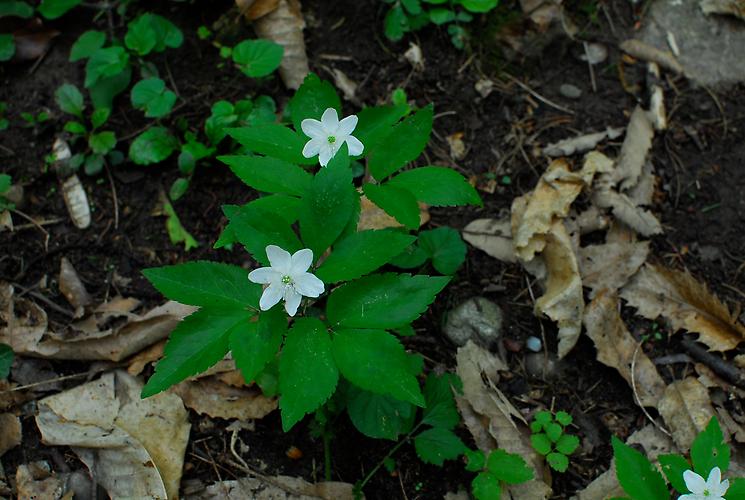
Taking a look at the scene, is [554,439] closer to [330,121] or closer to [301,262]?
[301,262]

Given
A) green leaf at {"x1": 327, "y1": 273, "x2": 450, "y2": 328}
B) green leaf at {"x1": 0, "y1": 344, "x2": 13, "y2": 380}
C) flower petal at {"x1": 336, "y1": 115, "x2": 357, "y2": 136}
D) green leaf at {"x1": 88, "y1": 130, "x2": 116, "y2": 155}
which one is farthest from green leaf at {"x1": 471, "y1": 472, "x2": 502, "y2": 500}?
green leaf at {"x1": 88, "y1": 130, "x2": 116, "y2": 155}

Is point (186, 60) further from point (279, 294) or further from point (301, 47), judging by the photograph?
point (279, 294)

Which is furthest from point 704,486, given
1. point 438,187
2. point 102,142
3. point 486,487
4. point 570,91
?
point 102,142

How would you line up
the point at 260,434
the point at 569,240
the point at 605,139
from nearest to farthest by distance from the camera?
1. the point at 260,434
2. the point at 569,240
3. the point at 605,139

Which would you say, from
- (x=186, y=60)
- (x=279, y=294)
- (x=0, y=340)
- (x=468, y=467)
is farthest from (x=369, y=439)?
(x=186, y=60)

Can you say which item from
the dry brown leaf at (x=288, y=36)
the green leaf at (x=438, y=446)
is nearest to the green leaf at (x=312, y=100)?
the green leaf at (x=438, y=446)
